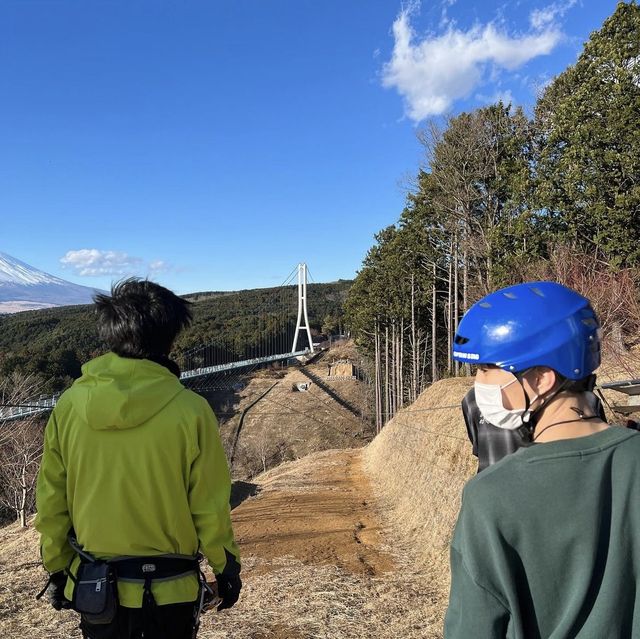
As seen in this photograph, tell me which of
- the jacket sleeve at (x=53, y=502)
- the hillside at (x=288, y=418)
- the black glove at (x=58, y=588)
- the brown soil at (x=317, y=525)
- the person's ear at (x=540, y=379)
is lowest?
the hillside at (x=288, y=418)

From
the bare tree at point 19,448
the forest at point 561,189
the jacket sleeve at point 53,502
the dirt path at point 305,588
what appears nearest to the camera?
the jacket sleeve at point 53,502

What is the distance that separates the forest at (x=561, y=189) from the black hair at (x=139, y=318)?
29.4 ft

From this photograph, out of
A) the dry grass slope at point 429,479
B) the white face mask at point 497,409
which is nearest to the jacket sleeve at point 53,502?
the white face mask at point 497,409

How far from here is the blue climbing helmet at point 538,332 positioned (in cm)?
114

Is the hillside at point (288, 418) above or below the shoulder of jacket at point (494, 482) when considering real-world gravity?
below

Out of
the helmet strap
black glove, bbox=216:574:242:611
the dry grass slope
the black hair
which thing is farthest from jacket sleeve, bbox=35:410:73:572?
the dry grass slope

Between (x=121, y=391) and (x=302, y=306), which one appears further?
(x=302, y=306)

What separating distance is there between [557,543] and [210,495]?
4.26ft

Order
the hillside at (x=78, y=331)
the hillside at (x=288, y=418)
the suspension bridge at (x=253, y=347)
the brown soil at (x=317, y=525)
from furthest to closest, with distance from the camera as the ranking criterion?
the suspension bridge at (x=253, y=347) < the hillside at (x=288, y=418) < the hillside at (x=78, y=331) < the brown soil at (x=317, y=525)

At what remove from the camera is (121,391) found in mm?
1756

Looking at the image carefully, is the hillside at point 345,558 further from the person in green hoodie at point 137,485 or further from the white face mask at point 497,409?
the white face mask at point 497,409

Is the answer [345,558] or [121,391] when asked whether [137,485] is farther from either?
[345,558]

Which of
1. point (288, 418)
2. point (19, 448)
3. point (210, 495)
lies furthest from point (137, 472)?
point (288, 418)

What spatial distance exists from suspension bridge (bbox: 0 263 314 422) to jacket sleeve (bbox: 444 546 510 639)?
44.0 meters
